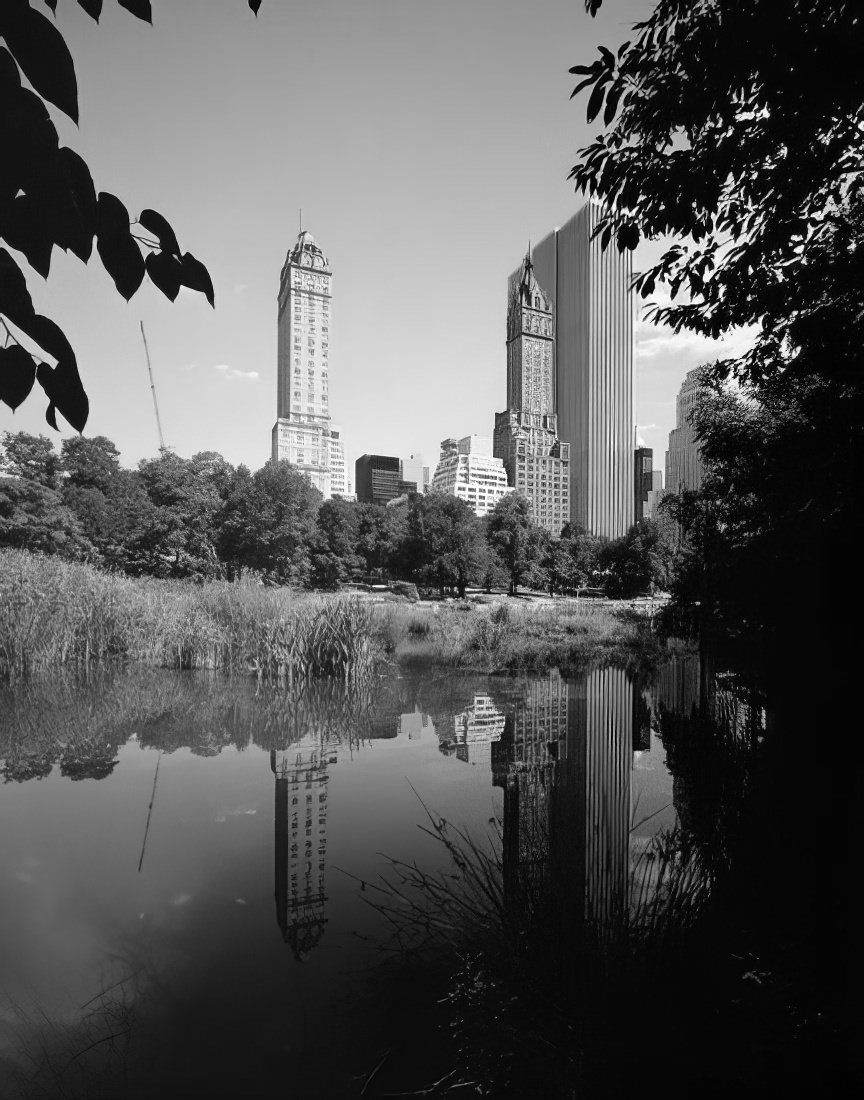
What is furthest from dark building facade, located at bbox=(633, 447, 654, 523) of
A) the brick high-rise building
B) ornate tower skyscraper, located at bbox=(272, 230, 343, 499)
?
the brick high-rise building

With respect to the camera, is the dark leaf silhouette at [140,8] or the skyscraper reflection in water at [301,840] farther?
the skyscraper reflection in water at [301,840]

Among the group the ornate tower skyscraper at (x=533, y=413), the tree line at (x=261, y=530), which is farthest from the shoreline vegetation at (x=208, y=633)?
the ornate tower skyscraper at (x=533, y=413)

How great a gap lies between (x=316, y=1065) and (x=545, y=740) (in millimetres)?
4875

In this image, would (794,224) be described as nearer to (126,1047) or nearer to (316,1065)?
(316,1065)

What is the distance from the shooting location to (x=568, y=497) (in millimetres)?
109312

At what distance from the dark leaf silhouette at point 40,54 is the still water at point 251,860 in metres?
2.65

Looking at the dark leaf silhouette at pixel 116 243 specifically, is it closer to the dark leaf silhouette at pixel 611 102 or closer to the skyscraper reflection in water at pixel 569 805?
the dark leaf silhouette at pixel 611 102

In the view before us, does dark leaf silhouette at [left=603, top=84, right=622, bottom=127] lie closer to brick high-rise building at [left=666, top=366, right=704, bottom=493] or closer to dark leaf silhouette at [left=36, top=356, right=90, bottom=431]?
dark leaf silhouette at [left=36, top=356, right=90, bottom=431]

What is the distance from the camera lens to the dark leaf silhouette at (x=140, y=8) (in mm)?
1068

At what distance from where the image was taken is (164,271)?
3.87ft

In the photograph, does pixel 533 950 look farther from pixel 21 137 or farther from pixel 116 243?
pixel 21 137

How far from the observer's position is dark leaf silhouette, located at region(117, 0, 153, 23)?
107cm

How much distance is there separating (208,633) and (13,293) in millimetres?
10998

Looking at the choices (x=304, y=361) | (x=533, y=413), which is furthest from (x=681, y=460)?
(x=533, y=413)
